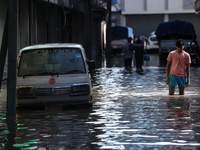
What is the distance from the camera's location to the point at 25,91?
9.20 m

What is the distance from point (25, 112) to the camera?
30.9 feet

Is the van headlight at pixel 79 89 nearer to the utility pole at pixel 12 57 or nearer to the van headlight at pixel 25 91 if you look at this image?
the van headlight at pixel 25 91

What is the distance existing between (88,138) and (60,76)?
290cm

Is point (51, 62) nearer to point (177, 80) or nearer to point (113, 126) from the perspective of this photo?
point (113, 126)

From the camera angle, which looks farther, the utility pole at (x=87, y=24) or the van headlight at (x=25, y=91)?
the utility pole at (x=87, y=24)

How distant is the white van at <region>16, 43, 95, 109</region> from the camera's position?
9.24 metres

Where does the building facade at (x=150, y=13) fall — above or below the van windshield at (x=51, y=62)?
above

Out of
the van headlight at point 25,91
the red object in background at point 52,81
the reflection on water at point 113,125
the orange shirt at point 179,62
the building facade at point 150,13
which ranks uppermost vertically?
the building facade at point 150,13

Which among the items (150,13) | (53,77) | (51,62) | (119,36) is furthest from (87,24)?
(150,13)

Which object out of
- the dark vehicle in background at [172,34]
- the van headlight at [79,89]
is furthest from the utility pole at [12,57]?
the dark vehicle in background at [172,34]

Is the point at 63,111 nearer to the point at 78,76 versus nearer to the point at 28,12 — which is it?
the point at 78,76

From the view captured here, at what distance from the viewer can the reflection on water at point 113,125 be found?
638 cm

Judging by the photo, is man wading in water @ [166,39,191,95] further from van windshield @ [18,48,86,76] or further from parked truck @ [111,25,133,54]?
parked truck @ [111,25,133,54]

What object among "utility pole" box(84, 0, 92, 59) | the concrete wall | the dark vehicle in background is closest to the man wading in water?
"utility pole" box(84, 0, 92, 59)
